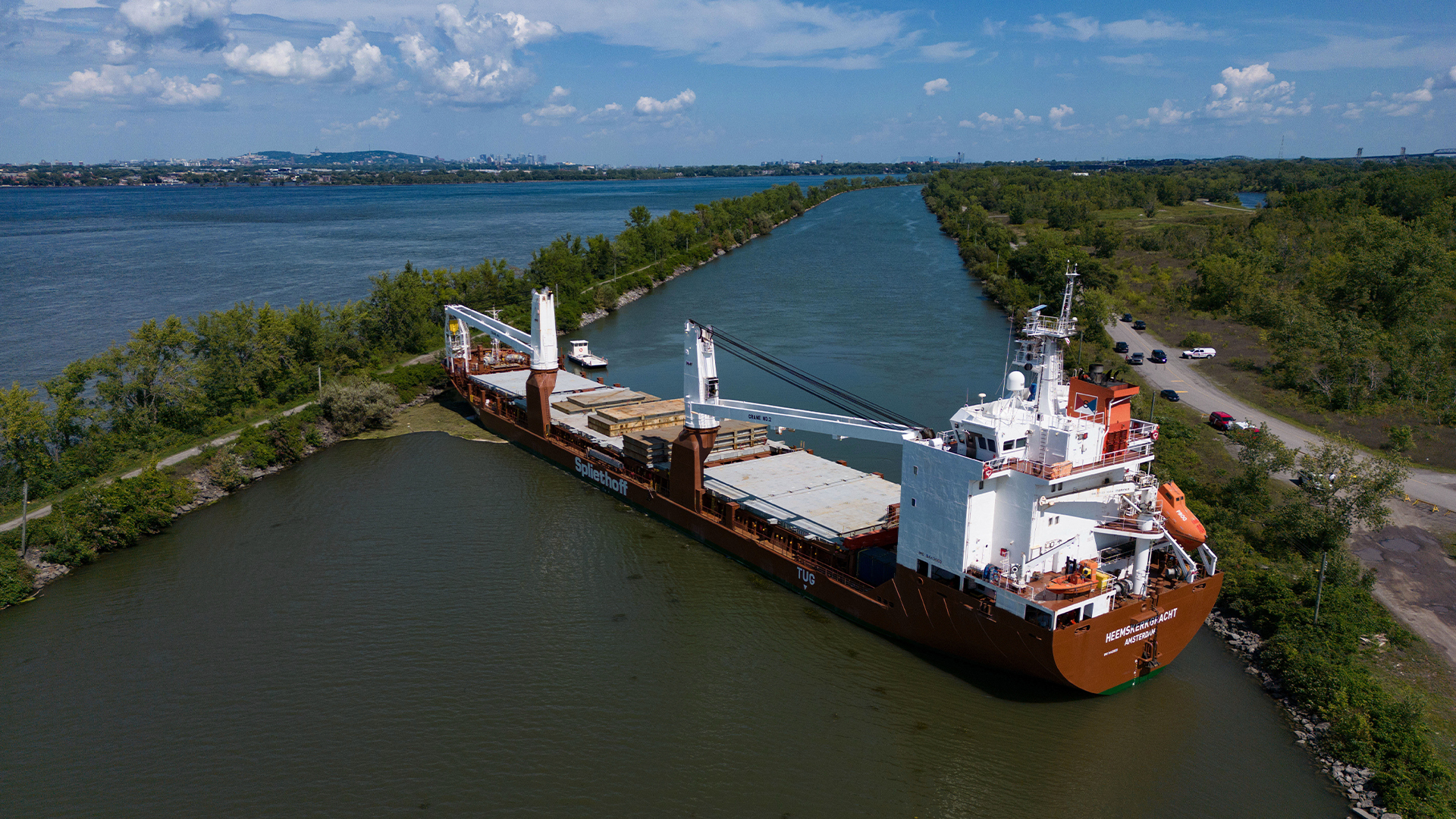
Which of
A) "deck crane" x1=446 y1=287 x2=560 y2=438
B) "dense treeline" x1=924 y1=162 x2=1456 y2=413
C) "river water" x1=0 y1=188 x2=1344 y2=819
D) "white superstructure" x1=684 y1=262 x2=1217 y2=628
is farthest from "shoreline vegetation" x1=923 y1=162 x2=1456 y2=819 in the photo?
"deck crane" x1=446 y1=287 x2=560 y2=438

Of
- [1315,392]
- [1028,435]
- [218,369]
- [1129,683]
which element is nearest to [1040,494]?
[1028,435]

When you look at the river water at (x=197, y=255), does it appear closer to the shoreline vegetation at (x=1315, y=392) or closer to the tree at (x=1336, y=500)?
the shoreline vegetation at (x=1315, y=392)

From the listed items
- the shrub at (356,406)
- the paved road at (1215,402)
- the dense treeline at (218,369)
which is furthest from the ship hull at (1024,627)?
the dense treeline at (218,369)

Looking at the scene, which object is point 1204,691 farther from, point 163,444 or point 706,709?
point 163,444

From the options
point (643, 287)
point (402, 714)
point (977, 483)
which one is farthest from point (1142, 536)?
point (643, 287)

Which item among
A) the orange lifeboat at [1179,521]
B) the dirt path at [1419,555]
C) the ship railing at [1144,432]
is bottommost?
the dirt path at [1419,555]
